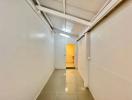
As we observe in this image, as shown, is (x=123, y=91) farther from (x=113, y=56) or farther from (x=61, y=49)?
(x=61, y=49)

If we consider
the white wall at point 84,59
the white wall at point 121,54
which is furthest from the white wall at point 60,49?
the white wall at point 121,54

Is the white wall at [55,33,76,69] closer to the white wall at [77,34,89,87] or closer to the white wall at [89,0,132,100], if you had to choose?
the white wall at [77,34,89,87]

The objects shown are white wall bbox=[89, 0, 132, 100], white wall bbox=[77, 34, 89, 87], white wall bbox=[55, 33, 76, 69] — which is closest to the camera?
white wall bbox=[89, 0, 132, 100]

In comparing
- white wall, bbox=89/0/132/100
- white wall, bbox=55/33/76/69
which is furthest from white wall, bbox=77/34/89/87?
white wall, bbox=55/33/76/69

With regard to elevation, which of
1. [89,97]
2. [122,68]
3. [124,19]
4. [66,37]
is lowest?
[89,97]

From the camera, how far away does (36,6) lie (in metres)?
4.00

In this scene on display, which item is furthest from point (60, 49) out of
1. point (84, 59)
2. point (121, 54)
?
point (121, 54)

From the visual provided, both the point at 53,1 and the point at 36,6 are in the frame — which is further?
the point at 36,6

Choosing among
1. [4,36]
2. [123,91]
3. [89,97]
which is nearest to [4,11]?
[4,36]

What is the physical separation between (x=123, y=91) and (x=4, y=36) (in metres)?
1.81

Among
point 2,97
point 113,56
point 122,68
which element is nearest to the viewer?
point 2,97

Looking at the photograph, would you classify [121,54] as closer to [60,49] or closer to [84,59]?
[84,59]

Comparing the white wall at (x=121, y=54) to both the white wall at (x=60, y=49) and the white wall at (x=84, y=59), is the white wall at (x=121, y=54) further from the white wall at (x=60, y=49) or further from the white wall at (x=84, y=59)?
the white wall at (x=60, y=49)

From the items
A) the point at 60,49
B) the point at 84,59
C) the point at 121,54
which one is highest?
the point at 60,49
